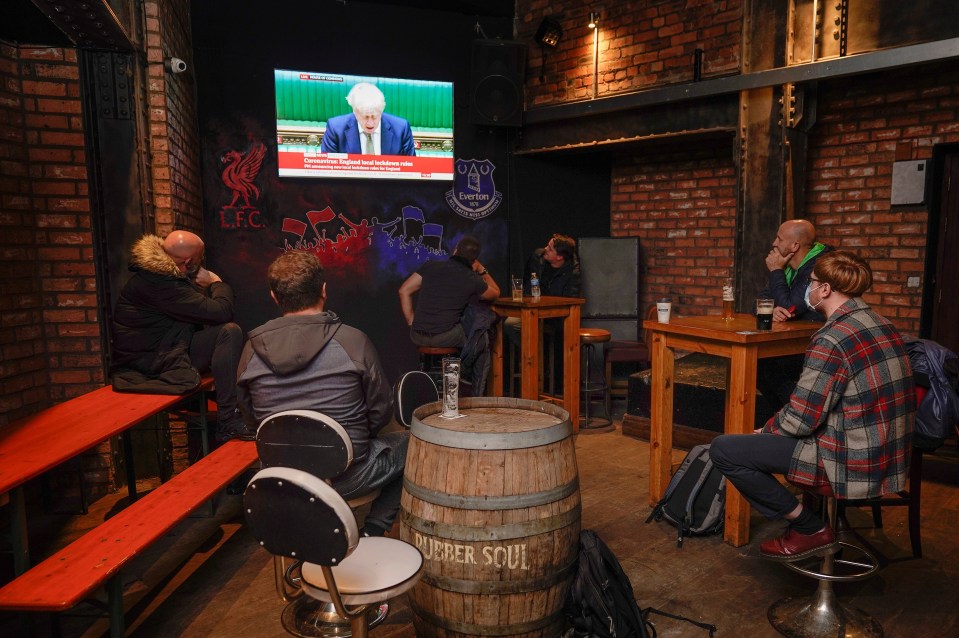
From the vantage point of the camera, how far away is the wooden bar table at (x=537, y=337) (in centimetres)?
481

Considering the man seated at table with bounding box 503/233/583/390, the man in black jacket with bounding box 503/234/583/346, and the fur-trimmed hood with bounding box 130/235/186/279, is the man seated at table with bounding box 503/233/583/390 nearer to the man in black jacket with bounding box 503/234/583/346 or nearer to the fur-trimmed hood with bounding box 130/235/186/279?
the man in black jacket with bounding box 503/234/583/346

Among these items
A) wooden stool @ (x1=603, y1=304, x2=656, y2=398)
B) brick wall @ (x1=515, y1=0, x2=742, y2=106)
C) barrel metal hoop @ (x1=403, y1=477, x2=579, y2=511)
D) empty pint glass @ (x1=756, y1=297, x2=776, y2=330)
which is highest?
brick wall @ (x1=515, y1=0, x2=742, y2=106)

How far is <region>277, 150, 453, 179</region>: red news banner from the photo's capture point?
19.8ft

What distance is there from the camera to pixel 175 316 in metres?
3.49

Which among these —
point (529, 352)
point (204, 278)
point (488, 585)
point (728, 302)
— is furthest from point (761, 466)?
point (204, 278)

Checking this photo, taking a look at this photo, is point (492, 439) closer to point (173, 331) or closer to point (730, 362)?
point (730, 362)

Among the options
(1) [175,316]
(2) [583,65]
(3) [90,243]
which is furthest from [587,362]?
(3) [90,243]

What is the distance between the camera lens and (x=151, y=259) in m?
3.32

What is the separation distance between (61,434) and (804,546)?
2925mm

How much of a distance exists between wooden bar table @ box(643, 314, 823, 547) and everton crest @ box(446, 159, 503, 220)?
140 inches

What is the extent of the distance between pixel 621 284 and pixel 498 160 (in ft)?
5.68

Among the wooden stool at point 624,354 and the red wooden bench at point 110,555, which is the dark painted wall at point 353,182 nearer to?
the wooden stool at point 624,354

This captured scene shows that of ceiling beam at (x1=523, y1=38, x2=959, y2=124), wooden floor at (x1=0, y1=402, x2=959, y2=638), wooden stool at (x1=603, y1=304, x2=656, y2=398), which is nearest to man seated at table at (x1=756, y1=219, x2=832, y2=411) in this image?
wooden floor at (x1=0, y1=402, x2=959, y2=638)

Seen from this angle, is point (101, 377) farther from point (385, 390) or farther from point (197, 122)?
point (197, 122)
